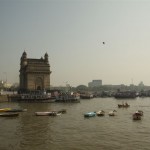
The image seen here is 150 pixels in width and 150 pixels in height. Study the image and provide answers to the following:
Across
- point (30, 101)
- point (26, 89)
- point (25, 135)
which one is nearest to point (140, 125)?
point (25, 135)

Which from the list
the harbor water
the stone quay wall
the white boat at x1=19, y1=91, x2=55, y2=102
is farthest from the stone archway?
the harbor water

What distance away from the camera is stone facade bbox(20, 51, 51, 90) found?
12350cm

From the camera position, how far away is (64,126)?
44.3m

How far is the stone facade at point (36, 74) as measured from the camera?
124 meters

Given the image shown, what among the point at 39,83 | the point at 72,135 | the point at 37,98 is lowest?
the point at 72,135

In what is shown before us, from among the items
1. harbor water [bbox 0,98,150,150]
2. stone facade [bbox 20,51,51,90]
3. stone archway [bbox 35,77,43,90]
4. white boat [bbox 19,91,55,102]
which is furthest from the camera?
stone archway [bbox 35,77,43,90]

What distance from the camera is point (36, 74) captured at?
408ft

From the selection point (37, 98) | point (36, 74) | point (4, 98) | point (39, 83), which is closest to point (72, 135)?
point (37, 98)

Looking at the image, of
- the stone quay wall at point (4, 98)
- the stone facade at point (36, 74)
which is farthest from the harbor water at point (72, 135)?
the stone facade at point (36, 74)

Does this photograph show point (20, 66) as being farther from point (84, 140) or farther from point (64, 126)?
point (84, 140)

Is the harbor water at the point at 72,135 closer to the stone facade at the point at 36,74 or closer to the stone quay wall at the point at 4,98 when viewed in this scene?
the stone quay wall at the point at 4,98

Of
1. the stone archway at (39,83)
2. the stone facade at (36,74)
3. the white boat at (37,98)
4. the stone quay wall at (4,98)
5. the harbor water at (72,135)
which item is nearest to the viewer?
the harbor water at (72,135)

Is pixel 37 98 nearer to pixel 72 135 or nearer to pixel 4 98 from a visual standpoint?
pixel 4 98

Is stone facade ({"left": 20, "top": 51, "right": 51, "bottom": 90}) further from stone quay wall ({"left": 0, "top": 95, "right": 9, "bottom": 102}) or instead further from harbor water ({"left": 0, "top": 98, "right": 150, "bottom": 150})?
harbor water ({"left": 0, "top": 98, "right": 150, "bottom": 150})
